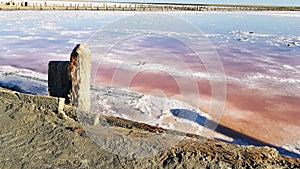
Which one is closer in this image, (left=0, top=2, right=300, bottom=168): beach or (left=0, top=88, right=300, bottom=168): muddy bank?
(left=0, top=88, right=300, bottom=168): muddy bank

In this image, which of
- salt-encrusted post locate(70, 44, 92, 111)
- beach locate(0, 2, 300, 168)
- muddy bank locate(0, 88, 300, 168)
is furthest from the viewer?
salt-encrusted post locate(70, 44, 92, 111)

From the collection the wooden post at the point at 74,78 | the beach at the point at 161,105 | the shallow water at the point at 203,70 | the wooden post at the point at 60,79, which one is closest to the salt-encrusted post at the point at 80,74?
the wooden post at the point at 74,78

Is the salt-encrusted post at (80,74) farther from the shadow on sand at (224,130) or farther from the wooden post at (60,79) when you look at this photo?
the shadow on sand at (224,130)

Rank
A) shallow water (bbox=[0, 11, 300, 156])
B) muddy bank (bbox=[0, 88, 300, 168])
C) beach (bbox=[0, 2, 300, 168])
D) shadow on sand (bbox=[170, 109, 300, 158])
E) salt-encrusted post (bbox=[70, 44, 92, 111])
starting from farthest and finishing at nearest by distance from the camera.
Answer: shallow water (bbox=[0, 11, 300, 156]) → shadow on sand (bbox=[170, 109, 300, 158]) → salt-encrusted post (bbox=[70, 44, 92, 111]) → beach (bbox=[0, 2, 300, 168]) → muddy bank (bbox=[0, 88, 300, 168])

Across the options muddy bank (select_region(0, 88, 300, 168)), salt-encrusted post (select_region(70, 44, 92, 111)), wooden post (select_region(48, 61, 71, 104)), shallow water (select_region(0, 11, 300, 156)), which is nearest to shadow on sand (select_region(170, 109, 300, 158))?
shallow water (select_region(0, 11, 300, 156))

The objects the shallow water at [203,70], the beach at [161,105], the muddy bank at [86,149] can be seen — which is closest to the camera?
the muddy bank at [86,149]

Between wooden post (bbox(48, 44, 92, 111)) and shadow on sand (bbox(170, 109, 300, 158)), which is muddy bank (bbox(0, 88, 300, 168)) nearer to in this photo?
wooden post (bbox(48, 44, 92, 111))

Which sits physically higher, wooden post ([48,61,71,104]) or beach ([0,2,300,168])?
wooden post ([48,61,71,104])

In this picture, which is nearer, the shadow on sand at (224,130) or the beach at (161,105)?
the beach at (161,105)

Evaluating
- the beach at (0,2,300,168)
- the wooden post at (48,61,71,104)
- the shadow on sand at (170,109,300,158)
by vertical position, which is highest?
the wooden post at (48,61,71,104)
